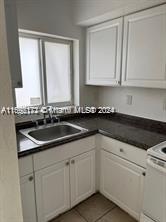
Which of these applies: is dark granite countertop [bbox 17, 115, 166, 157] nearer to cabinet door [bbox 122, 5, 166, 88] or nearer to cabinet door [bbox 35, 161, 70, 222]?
cabinet door [bbox 35, 161, 70, 222]

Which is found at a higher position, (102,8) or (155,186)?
(102,8)

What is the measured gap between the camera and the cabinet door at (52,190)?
1496 mm

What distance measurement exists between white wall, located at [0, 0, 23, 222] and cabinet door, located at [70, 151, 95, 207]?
1.01 metres

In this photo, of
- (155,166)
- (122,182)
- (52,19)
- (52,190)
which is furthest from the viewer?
(52,19)

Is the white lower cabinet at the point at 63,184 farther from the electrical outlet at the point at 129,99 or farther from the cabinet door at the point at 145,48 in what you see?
the cabinet door at the point at 145,48

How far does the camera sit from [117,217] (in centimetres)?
174

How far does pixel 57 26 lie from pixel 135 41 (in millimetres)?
947

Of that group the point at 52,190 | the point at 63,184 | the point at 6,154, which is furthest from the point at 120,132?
the point at 6,154

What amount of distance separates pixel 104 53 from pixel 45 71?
2.55 feet

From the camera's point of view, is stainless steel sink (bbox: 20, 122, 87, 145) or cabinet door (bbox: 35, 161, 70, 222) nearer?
cabinet door (bbox: 35, 161, 70, 222)

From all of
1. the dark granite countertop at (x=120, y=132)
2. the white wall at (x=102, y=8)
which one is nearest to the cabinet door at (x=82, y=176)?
the dark granite countertop at (x=120, y=132)

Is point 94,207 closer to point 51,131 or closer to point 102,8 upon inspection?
point 51,131

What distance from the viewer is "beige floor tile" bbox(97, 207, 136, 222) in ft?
5.60

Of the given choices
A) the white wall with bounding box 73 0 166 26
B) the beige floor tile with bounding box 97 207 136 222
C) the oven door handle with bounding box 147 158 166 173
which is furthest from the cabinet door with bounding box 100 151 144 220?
the white wall with bounding box 73 0 166 26
